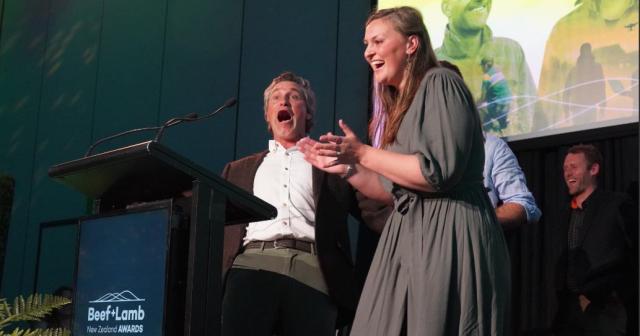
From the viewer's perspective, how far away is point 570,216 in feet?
12.9

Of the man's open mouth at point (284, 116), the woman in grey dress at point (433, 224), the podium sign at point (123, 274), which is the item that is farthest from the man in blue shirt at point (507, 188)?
the podium sign at point (123, 274)

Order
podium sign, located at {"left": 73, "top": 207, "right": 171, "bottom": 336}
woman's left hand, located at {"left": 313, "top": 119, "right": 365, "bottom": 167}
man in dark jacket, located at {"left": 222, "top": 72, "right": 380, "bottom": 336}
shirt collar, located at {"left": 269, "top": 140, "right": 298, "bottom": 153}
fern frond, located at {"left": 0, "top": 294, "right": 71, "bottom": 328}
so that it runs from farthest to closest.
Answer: shirt collar, located at {"left": 269, "top": 140, "right": 298, "bottom": 153} → man in dark jacket, located at {"left": 222, "top": 72, "right": 380, "bottom": 336} → podium sign, located at {"left": 73, "top": 207, "right": 171, "bottom": 336} → woman's left hand, located at {"left": 313, "top": 119, "right": 365, "bottom": 167} → fern frond, located at {"left": 0, "top": 294, "right": 71, "bottom": 328}

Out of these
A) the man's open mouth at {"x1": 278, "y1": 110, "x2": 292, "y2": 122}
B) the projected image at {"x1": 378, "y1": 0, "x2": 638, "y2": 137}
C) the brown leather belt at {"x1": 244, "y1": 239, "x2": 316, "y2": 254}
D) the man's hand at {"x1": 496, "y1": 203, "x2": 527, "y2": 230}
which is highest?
the projected image at {"x1": 378, "y1": 0, "x2": 638, "y2": 137}

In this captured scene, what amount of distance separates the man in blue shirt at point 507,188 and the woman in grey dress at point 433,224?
1.15 m

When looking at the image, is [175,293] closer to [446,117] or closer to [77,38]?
[446,117]

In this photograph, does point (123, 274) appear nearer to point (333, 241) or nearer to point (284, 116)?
point (333, 241)

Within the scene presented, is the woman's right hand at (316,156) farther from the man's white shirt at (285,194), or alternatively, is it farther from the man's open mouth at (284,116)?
the man's open mouth at (284,116)

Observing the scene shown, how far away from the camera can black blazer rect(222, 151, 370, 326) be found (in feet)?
9.48

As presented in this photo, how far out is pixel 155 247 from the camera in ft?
6.50

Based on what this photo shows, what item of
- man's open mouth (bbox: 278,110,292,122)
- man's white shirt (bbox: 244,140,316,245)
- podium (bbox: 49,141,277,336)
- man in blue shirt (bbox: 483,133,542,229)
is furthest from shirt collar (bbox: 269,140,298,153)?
podium (bbox: 49,141,277,336)

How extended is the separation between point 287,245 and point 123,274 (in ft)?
3.07

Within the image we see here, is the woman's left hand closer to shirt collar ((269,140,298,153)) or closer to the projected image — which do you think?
shirt collar ((269,140,298,153))

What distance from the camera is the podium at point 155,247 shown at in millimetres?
1941

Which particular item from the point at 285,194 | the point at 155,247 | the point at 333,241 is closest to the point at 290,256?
the point at 333,241
